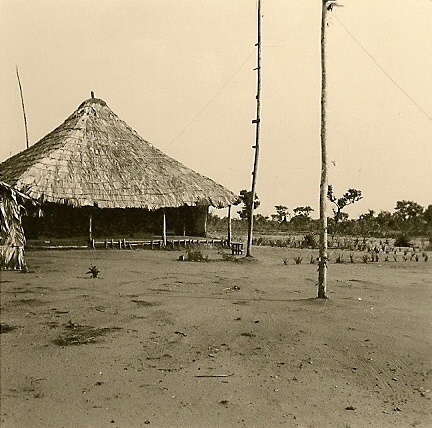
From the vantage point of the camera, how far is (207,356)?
5184 mm

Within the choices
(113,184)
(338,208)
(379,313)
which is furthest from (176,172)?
(338,208)

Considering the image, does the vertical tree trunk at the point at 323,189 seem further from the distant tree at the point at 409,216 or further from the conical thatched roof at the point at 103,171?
the distant tree at the point at 409,216

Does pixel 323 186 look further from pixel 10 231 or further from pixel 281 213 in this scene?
pixel 281 213

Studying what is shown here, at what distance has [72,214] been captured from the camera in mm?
16609

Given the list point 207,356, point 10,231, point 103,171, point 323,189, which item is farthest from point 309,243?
point 207,356

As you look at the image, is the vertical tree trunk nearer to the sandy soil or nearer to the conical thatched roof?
the sandy soil

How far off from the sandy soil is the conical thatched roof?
6428 millimetres

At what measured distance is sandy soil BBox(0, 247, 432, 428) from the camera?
406 centimetres

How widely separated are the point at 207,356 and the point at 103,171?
1194 centimetres

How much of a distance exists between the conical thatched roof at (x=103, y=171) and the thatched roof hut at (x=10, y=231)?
478 cm

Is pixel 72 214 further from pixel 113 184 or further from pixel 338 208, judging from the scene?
pixel 338 208

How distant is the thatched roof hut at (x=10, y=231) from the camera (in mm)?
9188

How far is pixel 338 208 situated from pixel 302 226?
283 inches

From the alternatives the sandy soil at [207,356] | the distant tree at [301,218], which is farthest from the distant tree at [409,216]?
the sandy soil at [207,356]
